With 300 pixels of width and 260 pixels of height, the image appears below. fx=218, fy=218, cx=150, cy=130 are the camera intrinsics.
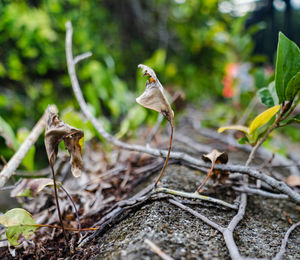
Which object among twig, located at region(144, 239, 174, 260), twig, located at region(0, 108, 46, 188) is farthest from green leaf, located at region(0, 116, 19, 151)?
twig, located at region(144, 239, 174, 260)

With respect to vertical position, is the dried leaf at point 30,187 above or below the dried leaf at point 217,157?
below

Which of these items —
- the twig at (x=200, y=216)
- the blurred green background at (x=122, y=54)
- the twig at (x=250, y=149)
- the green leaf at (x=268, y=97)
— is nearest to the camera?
the twig at (x=200, y=216)

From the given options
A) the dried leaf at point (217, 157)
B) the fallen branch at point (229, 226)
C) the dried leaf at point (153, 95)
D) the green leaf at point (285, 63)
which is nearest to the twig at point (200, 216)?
the fallen branch at point (229, 226)

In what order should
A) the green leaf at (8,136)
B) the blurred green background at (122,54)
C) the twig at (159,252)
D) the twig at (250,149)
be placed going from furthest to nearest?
the blurred green background at (122,54) → the twig at (250,149) → the green leaf at (8,136) → the twig at (159,252)

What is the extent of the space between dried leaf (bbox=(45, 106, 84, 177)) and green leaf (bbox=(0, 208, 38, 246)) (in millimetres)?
141

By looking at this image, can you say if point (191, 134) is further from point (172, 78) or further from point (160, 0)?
point (160, 0)

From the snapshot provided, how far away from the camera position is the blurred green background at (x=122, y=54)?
1.29 metres

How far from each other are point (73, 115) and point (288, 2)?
7.05 ft

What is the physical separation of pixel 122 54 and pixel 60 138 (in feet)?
6.12

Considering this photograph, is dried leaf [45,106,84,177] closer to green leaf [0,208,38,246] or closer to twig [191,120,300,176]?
green leaf [0,208,38,246]

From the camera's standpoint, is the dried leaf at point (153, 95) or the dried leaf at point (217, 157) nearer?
the dried leaf at point (153, 95)

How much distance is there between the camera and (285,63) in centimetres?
52

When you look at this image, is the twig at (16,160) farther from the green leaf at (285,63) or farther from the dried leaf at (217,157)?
the green leaf at (285,63)

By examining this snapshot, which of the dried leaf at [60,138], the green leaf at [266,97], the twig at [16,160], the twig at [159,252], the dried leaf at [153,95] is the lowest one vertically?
the twig at [159,252]
